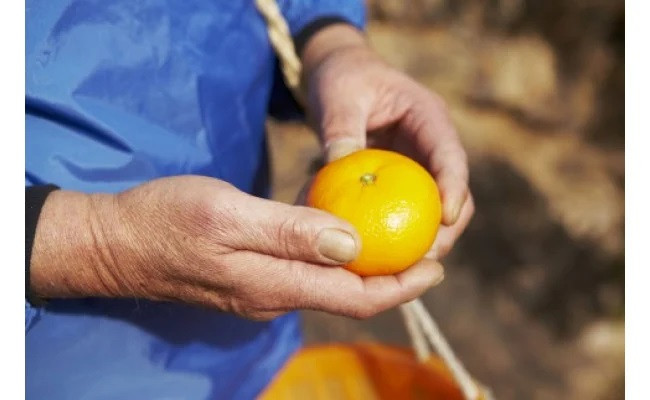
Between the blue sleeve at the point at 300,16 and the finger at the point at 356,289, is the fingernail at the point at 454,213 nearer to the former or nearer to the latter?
the finger at the point at 356,289

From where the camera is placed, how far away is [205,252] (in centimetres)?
80

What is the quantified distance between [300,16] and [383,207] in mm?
487

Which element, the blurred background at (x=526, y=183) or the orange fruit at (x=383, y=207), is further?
the blurred background at (x=526, y=183)

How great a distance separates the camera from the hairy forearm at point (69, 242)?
80 centimetres

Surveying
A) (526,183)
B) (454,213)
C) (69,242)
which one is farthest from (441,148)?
(526,183)

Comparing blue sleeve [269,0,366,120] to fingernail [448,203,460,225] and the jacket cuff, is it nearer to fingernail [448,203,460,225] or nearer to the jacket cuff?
fingernail [448,203,460,225]

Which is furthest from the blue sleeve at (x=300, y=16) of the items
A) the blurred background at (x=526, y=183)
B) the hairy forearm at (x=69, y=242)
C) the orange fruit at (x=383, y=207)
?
the blurred background at (x=526, y=183)

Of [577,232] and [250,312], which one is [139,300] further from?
[577,232]

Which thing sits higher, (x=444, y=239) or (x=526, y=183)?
(x=444, y=239)

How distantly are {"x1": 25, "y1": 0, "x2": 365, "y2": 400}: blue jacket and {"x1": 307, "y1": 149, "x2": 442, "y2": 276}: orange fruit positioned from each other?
217 millimetres

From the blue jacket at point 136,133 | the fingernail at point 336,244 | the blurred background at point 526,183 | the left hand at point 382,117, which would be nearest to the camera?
the fingernail at point 336,244

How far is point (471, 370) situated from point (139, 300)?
64.7 inches

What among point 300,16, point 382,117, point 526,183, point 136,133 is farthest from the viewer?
point 526,183

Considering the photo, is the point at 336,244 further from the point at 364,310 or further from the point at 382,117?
the point at 382,117
